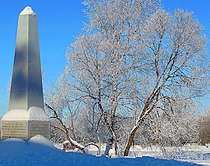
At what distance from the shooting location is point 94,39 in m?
17.6

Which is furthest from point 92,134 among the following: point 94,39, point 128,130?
point 94,39

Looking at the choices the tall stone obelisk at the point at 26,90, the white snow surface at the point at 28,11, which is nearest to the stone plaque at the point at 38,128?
the tall stone obelisk at the point at 26,90

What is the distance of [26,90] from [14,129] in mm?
1328

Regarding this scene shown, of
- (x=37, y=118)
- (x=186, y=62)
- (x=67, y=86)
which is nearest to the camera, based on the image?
(x=37, y=118)

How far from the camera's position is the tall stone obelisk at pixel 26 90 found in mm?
12047

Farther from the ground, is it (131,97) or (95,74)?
(95,74)

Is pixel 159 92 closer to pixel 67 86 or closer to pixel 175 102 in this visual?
pixel 175 102

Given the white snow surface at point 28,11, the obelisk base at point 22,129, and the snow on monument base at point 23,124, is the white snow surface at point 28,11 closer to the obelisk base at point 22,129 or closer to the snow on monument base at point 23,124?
the snow on monument base at point 23,124

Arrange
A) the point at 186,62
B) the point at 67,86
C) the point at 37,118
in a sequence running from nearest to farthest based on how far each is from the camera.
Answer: the point at 37,118
the point at 186,62
the point at 67,86

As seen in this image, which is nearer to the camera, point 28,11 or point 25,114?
point 25,114

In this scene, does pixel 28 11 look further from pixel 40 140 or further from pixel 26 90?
pixel 40 140

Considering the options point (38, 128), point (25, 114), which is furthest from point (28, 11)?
point (38, 128)

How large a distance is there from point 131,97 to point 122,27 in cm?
330

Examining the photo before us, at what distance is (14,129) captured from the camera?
12.1 meters
